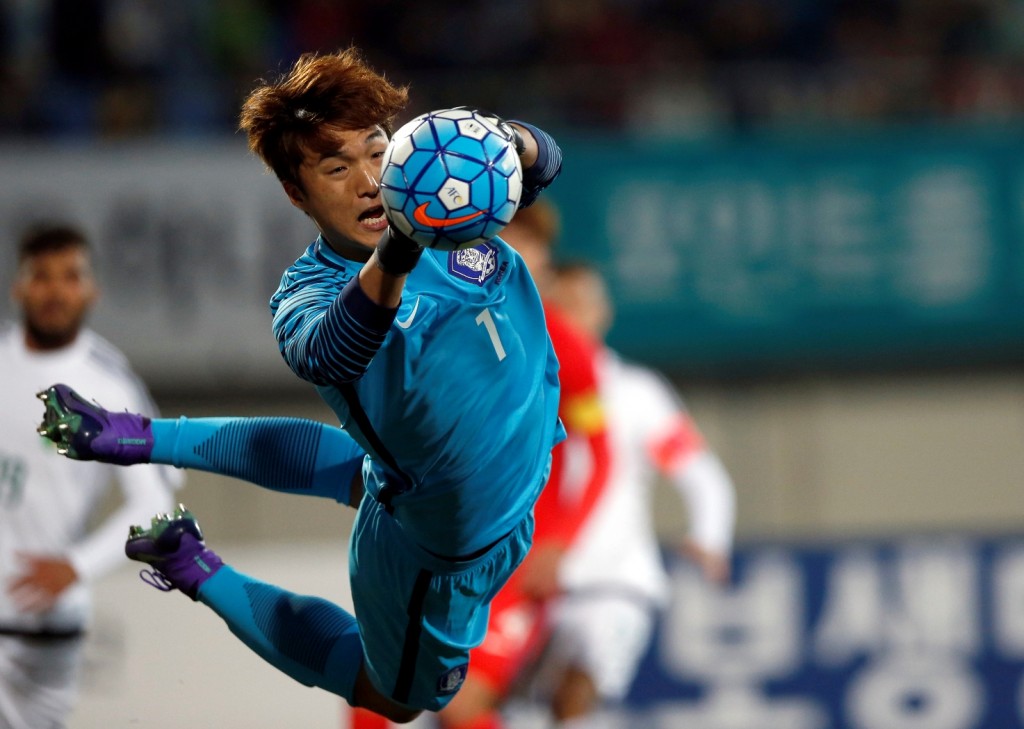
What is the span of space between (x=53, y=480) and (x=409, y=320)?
2.19 m

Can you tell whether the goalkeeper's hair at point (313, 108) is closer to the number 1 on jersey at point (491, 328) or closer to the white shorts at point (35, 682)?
the number 1 on jersey at point (491, 328)

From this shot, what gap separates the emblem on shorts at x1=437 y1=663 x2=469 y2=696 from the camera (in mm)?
3775

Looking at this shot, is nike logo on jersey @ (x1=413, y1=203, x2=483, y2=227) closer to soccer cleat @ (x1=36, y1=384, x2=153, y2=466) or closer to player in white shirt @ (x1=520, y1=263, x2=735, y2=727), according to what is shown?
soccer cleat @ (x1=36, y1=384, x2=153, y2=466)

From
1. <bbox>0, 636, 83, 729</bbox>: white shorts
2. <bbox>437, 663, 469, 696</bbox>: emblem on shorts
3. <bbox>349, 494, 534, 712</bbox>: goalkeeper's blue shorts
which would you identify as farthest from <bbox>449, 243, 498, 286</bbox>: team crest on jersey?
<bbox>0, 636, 83, 729</bbox>: white shorts

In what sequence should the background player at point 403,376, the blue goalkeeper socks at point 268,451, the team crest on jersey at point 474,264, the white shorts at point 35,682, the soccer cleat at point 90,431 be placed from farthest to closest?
1. the white shorts at point 35,682
2. the blue goalkeeper socks at point 268,451
3. the soccer cleat at point 90,431
4. the team crest on jersey at point 474,264
5. the background player at point 403,376

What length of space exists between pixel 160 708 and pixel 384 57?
483 centimetres

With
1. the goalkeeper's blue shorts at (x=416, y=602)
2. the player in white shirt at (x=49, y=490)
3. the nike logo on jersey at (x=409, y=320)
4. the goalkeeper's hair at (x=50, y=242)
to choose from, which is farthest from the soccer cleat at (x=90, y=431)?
the goalkeeper's hair at (x=50, y=242)

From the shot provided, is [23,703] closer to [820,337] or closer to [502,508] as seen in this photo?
[502,508]

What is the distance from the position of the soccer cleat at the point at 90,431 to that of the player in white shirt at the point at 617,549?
285 centimetres

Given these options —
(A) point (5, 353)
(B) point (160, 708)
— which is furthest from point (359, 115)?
(B) point (160, 708)

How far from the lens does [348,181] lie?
10.0ft

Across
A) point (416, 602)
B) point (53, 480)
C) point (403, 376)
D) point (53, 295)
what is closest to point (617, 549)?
point (53, 480)

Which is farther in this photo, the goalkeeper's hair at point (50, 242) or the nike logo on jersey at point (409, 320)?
the goalkeeper's hair at point (50, 242)

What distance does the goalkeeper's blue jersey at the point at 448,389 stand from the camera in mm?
3029
